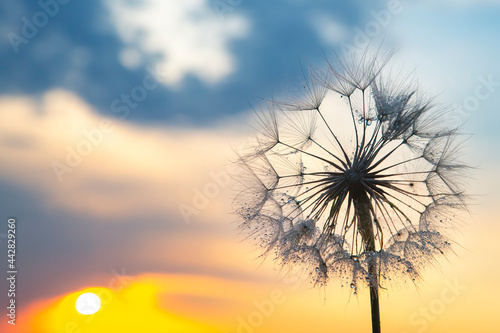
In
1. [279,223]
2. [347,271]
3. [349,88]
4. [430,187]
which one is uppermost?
[349,88]

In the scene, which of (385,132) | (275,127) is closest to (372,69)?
(385,132)

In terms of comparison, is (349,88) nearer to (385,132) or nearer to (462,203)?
(385,132)

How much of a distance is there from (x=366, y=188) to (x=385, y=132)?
164cm

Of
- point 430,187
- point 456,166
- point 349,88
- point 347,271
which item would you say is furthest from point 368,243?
point 349,88

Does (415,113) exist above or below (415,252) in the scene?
above

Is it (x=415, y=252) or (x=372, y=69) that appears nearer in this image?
(x=415, y=252)

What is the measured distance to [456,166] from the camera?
15141 mm

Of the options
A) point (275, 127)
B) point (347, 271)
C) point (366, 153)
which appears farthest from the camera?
point (275, 127)

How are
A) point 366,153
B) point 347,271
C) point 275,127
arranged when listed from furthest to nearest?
point 275,127, point 366,153, point 347,271

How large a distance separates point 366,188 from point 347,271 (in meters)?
2.32

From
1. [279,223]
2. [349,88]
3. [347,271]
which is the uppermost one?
[349,88]

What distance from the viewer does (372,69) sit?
1535cm

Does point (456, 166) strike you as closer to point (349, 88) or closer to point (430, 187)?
point (430, 187)

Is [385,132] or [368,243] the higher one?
[385,132]
